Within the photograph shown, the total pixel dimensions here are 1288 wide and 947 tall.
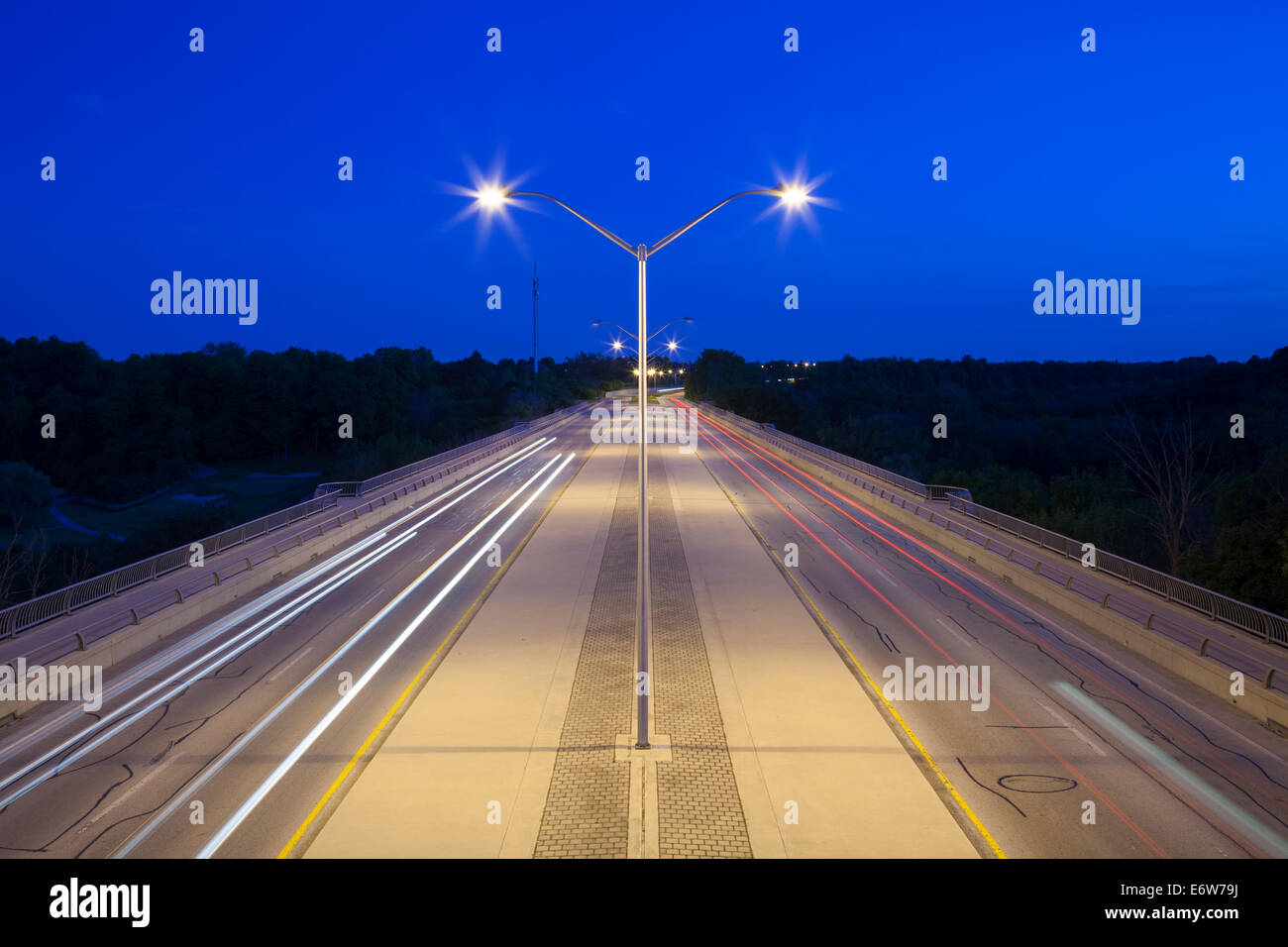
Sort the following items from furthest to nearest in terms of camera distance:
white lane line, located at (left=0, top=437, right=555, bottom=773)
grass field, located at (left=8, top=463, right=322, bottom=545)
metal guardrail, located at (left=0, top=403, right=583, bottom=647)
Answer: grass field, located at (left=8, top=463, right=322, bottom=545) → metal guardrail, located at (left=0, top=403, right=583, bottom=647) → white lane line, located at (left=0, top=437, right=555, bottom=773)

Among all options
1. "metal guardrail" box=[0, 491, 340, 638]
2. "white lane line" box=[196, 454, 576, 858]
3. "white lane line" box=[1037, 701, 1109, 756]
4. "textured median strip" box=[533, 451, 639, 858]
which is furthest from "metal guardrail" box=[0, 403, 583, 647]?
"white lane line" box=[1037, 701, 1109, 756]

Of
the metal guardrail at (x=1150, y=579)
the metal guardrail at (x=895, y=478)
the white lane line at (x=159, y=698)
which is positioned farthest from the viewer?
the metal guardrail at (x=895, y=478)

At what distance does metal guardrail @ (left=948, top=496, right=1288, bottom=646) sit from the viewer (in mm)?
A: 14705

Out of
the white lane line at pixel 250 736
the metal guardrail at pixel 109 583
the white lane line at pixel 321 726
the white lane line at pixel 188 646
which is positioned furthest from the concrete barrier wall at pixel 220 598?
the white lane line at pixel 321 726

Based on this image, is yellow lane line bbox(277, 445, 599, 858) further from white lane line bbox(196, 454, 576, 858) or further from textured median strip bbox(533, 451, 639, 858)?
textured median strip bbox(533, 451, 639, 858)

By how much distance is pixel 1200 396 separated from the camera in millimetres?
89750

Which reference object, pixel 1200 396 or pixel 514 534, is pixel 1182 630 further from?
pixel 1200 396

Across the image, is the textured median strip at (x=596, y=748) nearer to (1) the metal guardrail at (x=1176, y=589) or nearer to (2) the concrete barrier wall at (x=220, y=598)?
(2) the concrete barrier wall at (x=220, y=598)

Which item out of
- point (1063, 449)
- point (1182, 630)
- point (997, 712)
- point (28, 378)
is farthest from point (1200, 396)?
point (28, 378)

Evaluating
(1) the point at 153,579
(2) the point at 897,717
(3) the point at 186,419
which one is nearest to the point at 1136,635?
(2) the point at 897,717

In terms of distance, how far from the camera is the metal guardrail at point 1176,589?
48.2 feet

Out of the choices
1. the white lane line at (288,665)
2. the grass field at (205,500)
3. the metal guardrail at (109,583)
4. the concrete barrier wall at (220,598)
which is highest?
the metal guardrail at (109,583)

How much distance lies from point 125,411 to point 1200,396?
4807 inches
